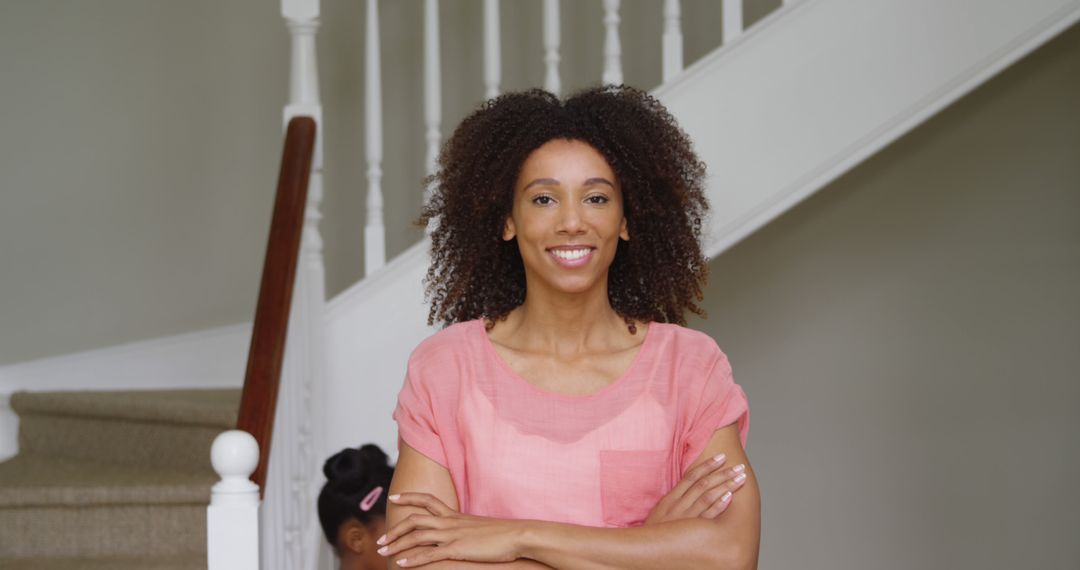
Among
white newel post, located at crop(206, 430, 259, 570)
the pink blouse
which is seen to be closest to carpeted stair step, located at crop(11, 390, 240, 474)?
white newel post, located at crop(206, 430, 259, 570)

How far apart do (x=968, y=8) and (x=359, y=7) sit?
2.09 m

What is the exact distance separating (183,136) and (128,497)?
1637 millimetres

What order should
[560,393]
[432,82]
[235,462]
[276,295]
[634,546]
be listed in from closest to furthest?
[634,546] < [560,393] < [235,462] < [276,295] < [432,82]

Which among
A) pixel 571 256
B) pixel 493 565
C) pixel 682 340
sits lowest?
pixel 493 565

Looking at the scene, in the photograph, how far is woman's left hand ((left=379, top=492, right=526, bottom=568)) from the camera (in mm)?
1479

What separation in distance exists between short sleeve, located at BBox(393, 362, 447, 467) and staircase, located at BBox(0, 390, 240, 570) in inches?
48.4

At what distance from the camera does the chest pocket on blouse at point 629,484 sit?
5.05 feet

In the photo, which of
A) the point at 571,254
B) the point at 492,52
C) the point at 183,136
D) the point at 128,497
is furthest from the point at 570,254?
the point at 183,136

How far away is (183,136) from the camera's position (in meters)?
4.01

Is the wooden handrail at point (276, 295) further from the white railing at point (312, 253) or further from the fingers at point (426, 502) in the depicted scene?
the fingers at point (426, 502)

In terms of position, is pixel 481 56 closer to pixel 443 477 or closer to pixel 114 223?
pixel 114 223

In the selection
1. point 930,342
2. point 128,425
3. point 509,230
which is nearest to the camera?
point 509,230

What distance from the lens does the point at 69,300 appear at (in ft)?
12.7

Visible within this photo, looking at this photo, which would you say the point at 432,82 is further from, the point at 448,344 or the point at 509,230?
the point at 448,344
